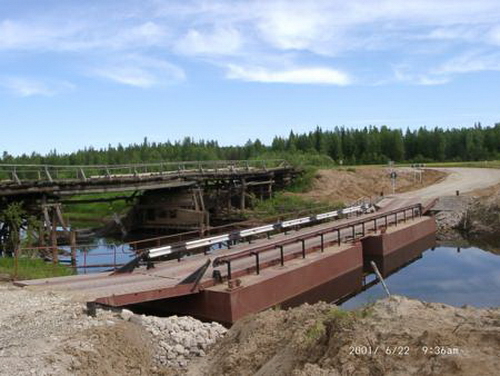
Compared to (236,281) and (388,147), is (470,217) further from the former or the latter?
(388,147)

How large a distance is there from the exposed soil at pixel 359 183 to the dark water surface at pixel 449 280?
1776 cm

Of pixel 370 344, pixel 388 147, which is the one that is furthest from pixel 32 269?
pixel 388 147

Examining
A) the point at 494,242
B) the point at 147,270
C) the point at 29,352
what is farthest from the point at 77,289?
the point at 494,242

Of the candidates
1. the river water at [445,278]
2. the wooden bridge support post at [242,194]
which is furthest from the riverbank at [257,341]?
the wooden bridge support post at [242,194]

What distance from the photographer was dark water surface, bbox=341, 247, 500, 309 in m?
19.3

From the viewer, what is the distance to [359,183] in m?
52.2

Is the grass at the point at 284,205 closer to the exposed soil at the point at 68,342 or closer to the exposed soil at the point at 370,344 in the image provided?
the exposed soil at the point at 68,342

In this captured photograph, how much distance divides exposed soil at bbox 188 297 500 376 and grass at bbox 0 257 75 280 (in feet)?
26.4

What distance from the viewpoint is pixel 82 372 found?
909 cm

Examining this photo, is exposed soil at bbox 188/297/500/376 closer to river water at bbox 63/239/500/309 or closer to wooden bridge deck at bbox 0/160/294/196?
river water at bbox 63/239/500/309

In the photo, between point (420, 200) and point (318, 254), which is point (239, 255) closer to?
point (318, 254)

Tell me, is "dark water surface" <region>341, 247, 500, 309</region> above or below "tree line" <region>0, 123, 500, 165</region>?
below

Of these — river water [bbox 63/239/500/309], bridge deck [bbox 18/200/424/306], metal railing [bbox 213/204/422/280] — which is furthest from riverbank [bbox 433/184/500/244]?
bridge deck [bbox 18/200/424/306]

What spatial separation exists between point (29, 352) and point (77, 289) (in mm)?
4522
